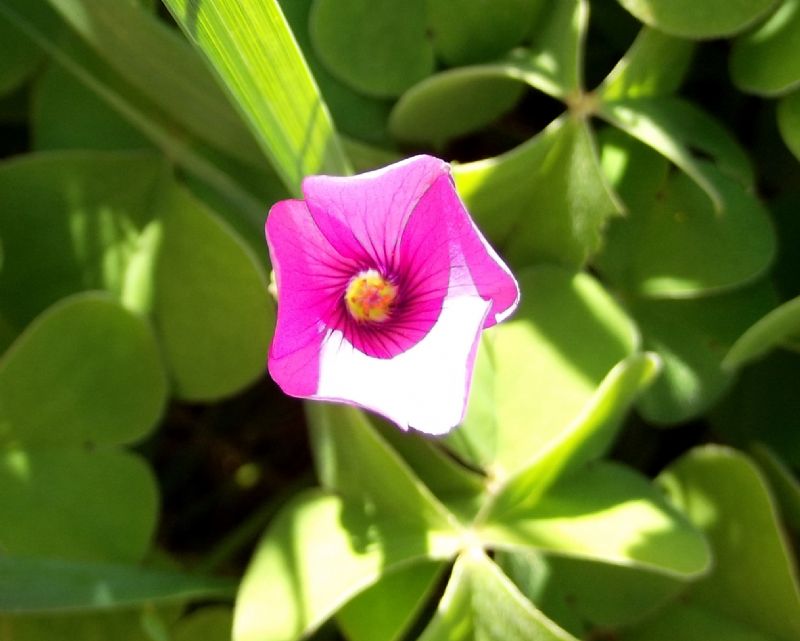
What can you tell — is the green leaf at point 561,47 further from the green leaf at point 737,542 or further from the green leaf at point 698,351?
the green leaf at point 737,542

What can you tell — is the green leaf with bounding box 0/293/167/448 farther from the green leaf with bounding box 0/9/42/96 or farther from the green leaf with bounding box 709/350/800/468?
the green leaf with bounding box 709/350/800/468

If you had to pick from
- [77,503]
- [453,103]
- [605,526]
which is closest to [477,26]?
[453,103]

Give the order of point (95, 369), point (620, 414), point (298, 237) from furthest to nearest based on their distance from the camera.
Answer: point (95, 369) < point (620, 414) < point (298, 237)

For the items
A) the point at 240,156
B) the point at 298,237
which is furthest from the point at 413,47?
the point at 298,237

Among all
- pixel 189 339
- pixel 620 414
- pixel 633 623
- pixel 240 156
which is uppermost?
pixel 240 156

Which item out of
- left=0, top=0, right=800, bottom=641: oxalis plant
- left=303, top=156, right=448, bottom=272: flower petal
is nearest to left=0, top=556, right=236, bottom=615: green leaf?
left=0, top=0, right=800, bottom=641: oxalis plant

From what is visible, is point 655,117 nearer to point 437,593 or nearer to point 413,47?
point 413,47

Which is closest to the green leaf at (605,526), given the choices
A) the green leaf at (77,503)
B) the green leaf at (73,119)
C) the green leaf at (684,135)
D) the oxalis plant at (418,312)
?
the oxalis plant at (418,312)
